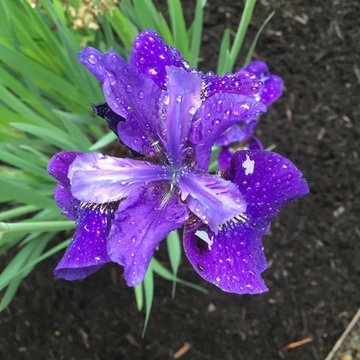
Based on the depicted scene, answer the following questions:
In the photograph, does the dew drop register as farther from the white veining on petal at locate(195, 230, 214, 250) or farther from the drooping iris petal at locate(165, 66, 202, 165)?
the white veining on petal at locate(195, 230, 214, 250)

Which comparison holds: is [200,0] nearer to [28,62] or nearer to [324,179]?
[28,62]

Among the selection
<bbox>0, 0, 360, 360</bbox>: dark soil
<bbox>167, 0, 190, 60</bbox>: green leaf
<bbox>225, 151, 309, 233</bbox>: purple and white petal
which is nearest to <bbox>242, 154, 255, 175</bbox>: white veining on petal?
<bbox>225, 151, 309, 233</bbox>: purple and white petal

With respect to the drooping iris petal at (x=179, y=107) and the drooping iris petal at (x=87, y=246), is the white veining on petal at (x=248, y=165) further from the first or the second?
the drooping iris petal at (x=87, y=246)

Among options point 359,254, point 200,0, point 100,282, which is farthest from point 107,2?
point 359,254

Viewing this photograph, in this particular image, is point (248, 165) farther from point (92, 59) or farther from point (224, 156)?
point (224, 156)

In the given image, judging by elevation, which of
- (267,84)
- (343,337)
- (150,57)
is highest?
(150,57)

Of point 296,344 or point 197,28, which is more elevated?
point 197,28

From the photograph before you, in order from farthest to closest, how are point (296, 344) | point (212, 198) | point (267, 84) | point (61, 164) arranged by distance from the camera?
1. point (296, 344)
2. point (267, 84)
3. point (61, 164)
4. point (212, 198)

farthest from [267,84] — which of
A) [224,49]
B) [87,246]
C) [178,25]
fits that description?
[87,246]
